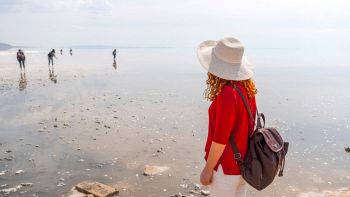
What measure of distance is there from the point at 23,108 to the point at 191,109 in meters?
8.97

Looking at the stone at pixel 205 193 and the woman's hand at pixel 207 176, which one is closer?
the woman's hand at pixel 207 176

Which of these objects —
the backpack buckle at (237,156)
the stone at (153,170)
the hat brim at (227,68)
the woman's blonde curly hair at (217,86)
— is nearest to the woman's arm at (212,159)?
the backpack buckle at (237,156)

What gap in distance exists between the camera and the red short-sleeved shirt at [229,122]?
3906mm

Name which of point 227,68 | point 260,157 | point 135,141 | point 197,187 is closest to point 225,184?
point 260,157

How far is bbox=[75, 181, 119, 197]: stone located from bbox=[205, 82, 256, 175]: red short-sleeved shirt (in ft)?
17.0

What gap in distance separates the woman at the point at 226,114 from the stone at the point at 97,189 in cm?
496

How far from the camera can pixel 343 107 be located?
77.3ft

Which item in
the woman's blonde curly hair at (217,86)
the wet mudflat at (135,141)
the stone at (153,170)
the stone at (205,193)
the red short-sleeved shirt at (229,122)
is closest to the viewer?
the red short-sleeved shirt at (229,122)

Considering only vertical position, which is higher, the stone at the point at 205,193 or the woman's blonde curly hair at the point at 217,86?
the woman's blonde curly hair at the point at 217,86

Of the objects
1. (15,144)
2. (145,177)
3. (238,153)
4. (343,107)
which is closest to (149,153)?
(145,177)

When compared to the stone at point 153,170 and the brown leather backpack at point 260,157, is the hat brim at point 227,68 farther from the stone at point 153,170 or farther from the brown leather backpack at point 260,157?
the stone at point 153,170

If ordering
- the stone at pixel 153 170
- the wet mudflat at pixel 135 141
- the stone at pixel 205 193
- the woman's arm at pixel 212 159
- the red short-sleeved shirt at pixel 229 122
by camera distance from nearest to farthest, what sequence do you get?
the red short-sleeved shirt at pixel 229 122
the woman's arm at pixel 212 159
the stone at pixel 205 193
the wet mudflat at pixel 135 141
the stone at pixel 153 170

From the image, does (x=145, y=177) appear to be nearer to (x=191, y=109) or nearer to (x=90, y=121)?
(x=90, y=121)

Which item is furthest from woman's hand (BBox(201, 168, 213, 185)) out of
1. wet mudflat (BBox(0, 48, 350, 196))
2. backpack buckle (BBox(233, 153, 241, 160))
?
wet mudflat (BBox(0, 48, 350, 196))
